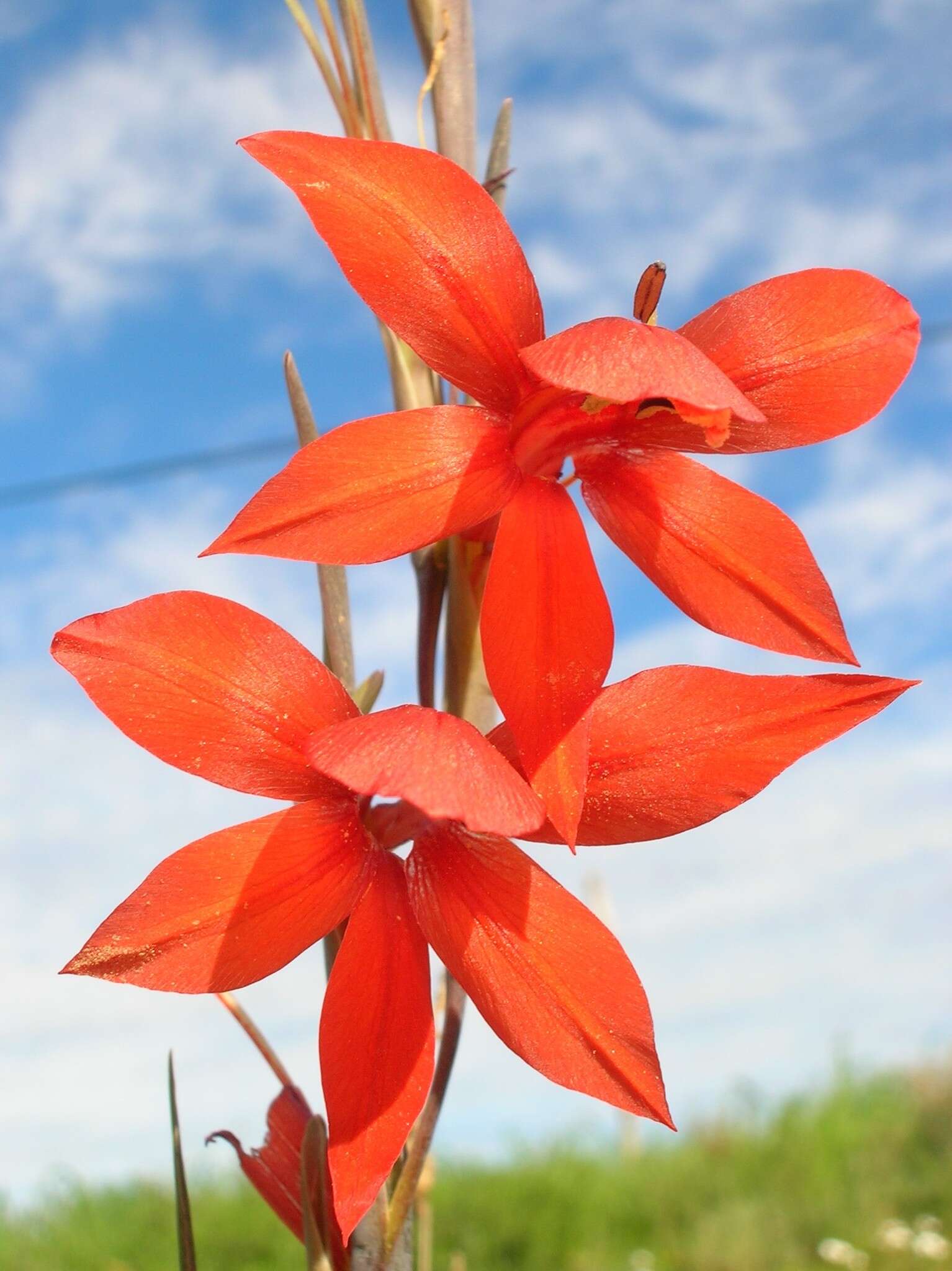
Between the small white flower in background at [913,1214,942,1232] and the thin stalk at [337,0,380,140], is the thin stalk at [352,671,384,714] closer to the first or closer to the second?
the thin stalk at [337,0,380,140]

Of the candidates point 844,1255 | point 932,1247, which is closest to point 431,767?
point 932,1247

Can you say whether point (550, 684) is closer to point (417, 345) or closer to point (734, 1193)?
point (417, 345)

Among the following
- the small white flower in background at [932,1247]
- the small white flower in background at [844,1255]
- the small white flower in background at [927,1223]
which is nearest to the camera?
the small white flower in background at [932,1247]

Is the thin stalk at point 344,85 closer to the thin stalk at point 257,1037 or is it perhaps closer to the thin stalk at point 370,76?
the thin stalk at point 370,76

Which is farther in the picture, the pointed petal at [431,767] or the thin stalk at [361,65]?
the thin stalk at [361,65]

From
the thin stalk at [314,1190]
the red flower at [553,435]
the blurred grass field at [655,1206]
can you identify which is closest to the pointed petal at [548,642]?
the red flower at [553,435]
